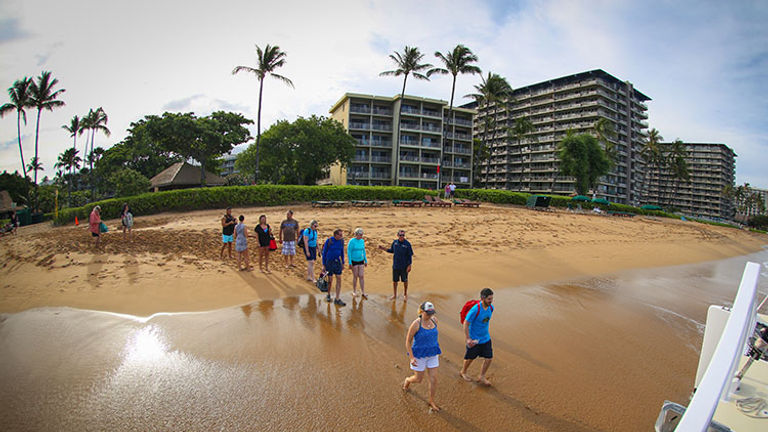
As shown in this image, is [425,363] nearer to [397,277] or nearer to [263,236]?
[397,277]

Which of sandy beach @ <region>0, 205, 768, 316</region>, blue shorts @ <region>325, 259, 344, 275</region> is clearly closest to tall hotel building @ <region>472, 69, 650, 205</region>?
sandy beach @ <region>0, 205, 768, 316</region>

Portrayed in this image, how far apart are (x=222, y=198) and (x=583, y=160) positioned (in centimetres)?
4086

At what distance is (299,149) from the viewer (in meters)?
38.6

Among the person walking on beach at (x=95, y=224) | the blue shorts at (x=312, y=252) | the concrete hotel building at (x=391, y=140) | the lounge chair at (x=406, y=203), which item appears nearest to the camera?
the blue shorts at (x=312, y=252)

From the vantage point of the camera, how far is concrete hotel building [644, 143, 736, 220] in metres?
103

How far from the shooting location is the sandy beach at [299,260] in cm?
887

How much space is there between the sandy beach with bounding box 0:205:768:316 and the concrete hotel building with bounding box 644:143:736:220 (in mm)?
100734

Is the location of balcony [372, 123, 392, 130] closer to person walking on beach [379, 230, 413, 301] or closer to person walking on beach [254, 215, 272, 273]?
person walking on beach [254, 215, 272, 273]

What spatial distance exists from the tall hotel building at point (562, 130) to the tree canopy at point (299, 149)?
112 ft

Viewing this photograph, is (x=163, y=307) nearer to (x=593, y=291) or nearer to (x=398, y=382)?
(x=398, y=382)

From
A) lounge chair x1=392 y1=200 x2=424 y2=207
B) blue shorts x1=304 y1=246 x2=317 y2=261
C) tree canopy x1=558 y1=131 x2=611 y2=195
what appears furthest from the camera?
tree canopy x1=558 y1=131 x2=611 y2=195

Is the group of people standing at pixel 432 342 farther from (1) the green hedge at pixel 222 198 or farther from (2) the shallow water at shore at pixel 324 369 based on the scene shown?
(1) the green hedge at pixel 222 198

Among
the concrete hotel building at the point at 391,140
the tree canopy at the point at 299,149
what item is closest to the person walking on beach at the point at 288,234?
the tree canopy at the point at 299,149

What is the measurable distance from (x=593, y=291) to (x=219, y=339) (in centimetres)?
1018
